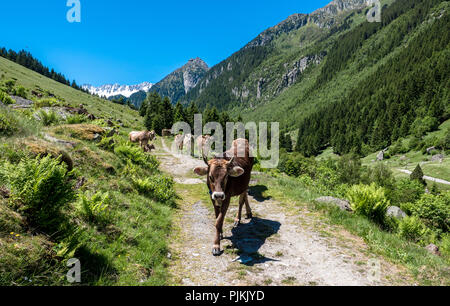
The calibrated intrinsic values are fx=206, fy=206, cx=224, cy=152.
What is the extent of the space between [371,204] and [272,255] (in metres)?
5.69

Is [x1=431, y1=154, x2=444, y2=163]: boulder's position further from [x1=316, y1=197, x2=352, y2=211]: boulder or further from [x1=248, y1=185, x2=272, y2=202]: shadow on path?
[x1=248, y1=185, x2=272, y2=202]: shadow on path

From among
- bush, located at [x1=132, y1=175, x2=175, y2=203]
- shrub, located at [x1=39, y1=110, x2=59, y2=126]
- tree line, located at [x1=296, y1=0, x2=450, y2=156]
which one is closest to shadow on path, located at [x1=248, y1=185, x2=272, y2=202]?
bush, located at [x1=132, y1=175, x2=175, y2=203]

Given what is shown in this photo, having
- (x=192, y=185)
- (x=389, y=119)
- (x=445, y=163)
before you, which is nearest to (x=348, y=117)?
(x=389, y=119)

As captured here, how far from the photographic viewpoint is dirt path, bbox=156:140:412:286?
15.4 ft

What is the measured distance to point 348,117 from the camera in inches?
5925

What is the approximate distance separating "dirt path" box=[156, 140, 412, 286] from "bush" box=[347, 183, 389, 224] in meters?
2.31

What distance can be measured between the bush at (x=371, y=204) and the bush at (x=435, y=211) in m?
35.9

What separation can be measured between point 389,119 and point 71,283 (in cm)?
15730

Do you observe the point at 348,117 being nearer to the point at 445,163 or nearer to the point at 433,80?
the point at 433,80

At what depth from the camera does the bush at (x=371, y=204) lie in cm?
866

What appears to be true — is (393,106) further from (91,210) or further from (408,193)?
(91,210)

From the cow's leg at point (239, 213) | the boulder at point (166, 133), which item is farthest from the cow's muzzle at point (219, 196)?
the boulder at point (166, 133)

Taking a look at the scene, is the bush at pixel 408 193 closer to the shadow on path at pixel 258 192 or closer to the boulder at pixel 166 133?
the shadow on path at pixel 258 192

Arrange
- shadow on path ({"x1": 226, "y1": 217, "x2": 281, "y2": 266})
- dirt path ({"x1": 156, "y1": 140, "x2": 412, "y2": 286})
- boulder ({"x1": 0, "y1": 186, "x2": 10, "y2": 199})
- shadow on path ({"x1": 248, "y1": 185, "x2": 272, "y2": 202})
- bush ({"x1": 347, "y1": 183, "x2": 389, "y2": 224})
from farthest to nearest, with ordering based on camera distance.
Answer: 1. shadow on path ({"x1": 248, "y1": 185, "x2": 272, "y2": 202})
2. bush ({"x1": 347, "y1": 183, "x2": 389, "y2": 224})
3. shadow on path ({"x1": 226, "y1": 217, "x2": 281, "y2": 266})
4. dirt path ({"x1": 156, "y1": 140, "x2": 412, "y2": 286})
5. boulder ({"x1": 0, "y1": 186, "x2": 10, "y2": 199})
